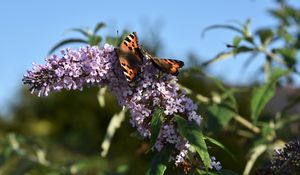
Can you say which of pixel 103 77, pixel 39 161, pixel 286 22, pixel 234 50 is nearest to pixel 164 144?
pixel 103 77

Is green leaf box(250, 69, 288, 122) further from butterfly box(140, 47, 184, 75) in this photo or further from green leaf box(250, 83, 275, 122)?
butterfly box(140, 47, 184, 75)

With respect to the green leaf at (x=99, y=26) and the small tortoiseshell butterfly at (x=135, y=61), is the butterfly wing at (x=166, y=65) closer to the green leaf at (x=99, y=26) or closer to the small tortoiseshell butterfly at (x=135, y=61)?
the small tortoiseshell butterfly at (x=135, y=61)

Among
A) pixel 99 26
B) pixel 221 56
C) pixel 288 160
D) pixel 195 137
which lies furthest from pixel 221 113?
pixel 195 137

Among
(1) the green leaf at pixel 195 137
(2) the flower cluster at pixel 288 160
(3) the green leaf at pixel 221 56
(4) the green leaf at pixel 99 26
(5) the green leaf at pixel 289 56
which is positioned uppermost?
(5) the green leaf at pixel 289 56

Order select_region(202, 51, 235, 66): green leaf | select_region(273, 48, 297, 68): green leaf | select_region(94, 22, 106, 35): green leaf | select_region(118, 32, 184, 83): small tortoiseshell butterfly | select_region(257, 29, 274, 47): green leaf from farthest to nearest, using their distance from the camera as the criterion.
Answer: select_region(257, 29, 274, 47): green leaf < select_region(273, 48, 297, 68): green leaf < select_region(202, 51, 235, 66): green leaf < select_region(94, 22, 106, 35): green leaf < select_region(118, 32, 184, 83): small tortoiseshell butterfly

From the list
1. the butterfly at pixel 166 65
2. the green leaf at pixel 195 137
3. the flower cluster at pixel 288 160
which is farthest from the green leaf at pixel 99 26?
the flower cluster at pixel 288 160

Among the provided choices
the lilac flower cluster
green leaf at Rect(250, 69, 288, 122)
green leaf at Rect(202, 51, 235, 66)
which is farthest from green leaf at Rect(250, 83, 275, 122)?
the lilac flower cluster

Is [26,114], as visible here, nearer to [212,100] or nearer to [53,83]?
[212,100]
